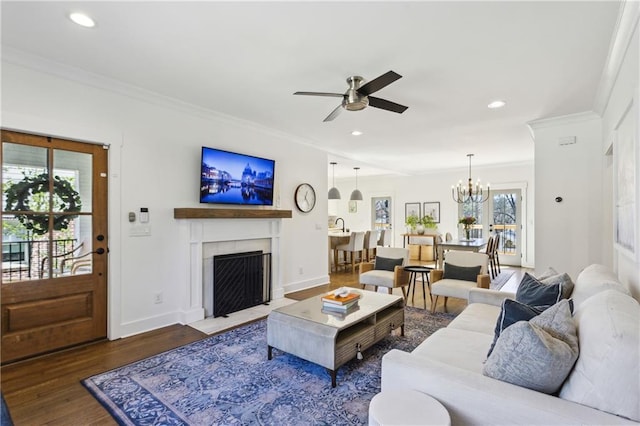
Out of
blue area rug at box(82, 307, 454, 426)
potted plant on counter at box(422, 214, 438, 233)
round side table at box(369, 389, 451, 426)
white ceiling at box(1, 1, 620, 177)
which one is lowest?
blue area rug at box(82, 307, 454, 426)

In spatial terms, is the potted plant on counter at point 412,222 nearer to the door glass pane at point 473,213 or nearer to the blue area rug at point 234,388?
the door glass pane at point 473,213

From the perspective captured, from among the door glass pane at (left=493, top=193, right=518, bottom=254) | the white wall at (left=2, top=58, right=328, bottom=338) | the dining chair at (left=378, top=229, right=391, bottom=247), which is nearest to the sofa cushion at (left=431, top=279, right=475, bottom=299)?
the white wall at (left=2, top=58, right=328, bottom=338)

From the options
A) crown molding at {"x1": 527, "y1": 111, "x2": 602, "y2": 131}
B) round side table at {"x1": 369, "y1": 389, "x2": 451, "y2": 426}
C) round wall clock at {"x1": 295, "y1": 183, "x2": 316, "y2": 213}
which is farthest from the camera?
round wall clock at {"x1": 295, "y1": 183, "x2": 316, "y2": 213}

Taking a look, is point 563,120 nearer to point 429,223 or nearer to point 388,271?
point 388,271

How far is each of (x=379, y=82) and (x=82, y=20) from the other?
7.10 ft

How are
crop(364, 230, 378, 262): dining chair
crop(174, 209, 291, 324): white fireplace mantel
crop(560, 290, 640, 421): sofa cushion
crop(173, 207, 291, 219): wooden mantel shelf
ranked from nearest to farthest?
crop(560, 290, 640, 421): sofa cushion → crop(173, 207, 291, 219): wooden mantel shelf → crop(174, 209, 291, 324): white fireplace mantel → crop(364, 230, 378, 262): dining chair

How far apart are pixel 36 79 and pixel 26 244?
145 centimetres

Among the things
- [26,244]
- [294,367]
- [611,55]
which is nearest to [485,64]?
[611,55]

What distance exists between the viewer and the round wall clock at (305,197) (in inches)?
213

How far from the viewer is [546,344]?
1.30 m

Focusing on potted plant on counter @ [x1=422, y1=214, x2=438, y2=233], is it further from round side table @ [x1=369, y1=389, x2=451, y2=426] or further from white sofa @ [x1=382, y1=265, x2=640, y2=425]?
round side table @ [x1=369, y1=389, x2=451, y2=426]

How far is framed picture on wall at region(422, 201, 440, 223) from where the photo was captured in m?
9.23

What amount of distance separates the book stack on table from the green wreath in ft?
8.35

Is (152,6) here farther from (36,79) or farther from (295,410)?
(295,410)
